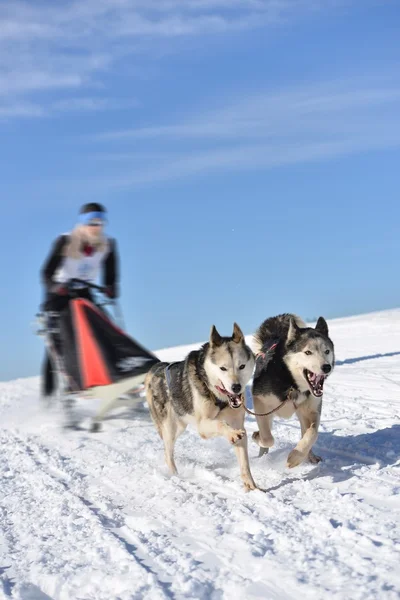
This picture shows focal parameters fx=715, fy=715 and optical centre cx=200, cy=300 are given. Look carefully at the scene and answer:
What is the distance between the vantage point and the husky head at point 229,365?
5.15m

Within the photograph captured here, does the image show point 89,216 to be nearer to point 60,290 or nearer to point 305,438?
point 60,290

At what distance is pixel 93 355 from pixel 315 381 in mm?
2208

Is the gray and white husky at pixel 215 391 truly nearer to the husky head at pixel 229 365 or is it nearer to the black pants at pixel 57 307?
the husky head at pixel 229 365

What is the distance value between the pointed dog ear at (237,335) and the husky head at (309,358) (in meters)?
0.43

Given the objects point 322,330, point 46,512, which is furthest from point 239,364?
point 46,512

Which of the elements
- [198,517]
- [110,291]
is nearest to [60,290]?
[110,291]

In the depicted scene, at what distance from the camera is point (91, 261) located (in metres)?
6.98

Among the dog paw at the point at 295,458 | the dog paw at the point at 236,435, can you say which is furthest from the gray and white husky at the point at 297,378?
the dog paw at the point at 236,435

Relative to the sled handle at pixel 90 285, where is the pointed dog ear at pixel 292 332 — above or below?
below

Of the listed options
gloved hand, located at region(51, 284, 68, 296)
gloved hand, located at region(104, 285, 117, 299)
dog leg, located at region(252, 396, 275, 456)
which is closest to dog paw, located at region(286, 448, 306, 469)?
dog leg, located at region(252, 396, 275, 456)

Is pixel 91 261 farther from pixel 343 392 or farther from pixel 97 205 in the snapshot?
pixel 343 392

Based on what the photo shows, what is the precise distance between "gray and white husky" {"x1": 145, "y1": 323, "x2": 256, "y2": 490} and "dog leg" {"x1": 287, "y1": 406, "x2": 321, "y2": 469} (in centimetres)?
34

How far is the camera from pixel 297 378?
5.45 meters

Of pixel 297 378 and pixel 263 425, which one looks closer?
pixel 297 378
